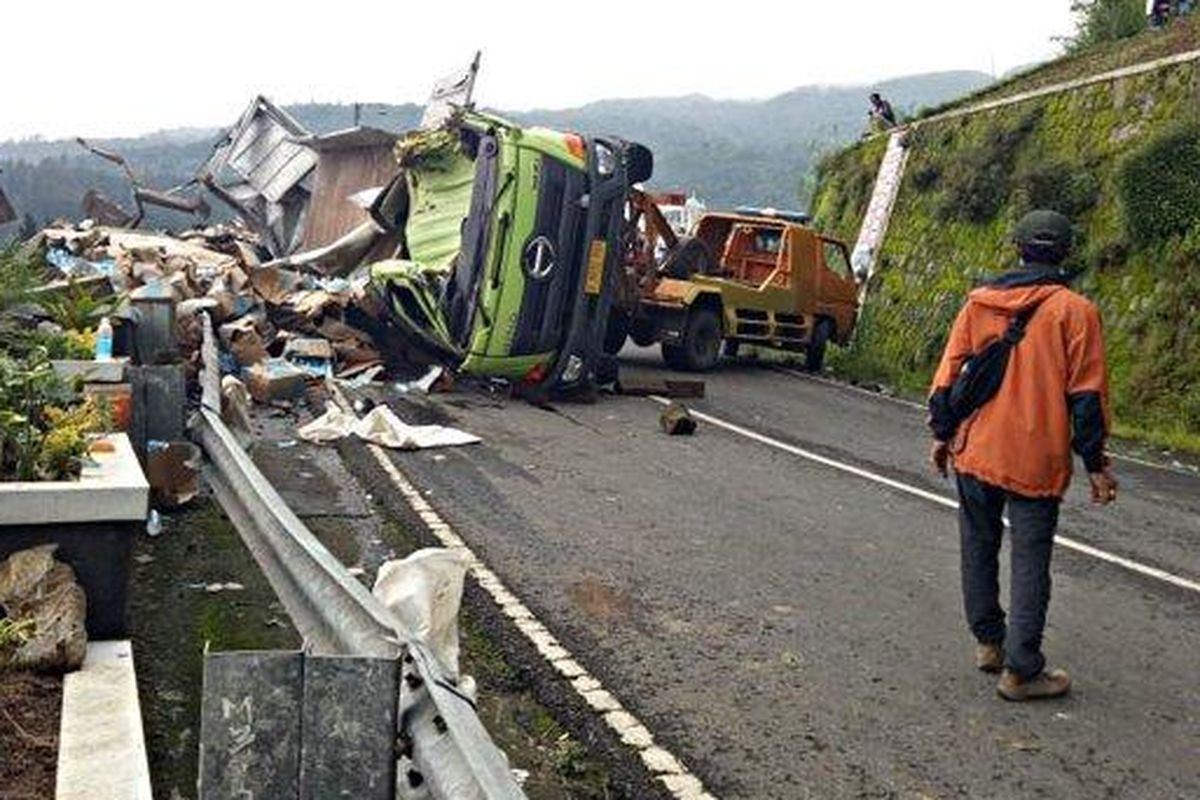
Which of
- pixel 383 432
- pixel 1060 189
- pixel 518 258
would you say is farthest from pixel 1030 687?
pixel 1060 189

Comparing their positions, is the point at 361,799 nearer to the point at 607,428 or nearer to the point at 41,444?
the point at 41,444

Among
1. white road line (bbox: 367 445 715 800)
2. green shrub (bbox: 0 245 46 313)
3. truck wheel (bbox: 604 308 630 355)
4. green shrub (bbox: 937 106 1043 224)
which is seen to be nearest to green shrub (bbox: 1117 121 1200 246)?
green shrub (bbox: 937 106 1043 224)

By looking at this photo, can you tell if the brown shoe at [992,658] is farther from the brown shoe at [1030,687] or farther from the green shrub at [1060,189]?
the green shrub at [1060,189]

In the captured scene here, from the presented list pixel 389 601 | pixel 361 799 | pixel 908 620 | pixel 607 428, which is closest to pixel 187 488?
pixel 389 601

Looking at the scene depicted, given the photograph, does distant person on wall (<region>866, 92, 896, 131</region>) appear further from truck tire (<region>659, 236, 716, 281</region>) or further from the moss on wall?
truck tire (<region>659, 236, 716, 281</region>)

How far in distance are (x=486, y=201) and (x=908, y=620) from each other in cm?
733

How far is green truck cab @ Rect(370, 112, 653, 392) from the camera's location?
12.0 m

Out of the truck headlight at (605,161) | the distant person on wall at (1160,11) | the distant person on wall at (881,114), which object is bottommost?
the truck headlight at (605,161)

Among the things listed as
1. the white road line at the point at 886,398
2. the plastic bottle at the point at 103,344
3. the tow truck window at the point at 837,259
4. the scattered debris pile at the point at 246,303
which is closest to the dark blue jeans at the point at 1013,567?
the plastic bottle at the point at 103,344

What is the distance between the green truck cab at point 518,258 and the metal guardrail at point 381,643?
704cm

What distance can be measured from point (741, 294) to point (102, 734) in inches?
570

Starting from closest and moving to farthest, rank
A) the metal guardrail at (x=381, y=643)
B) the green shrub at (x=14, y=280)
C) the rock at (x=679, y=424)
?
the metal guardrail at (x=381, y=643) → the green shrub at (x=14, y=280) → the rock at (x=679, y=424)

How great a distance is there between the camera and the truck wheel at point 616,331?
15750mm

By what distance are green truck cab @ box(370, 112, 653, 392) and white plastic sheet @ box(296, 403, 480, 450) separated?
2.11m
